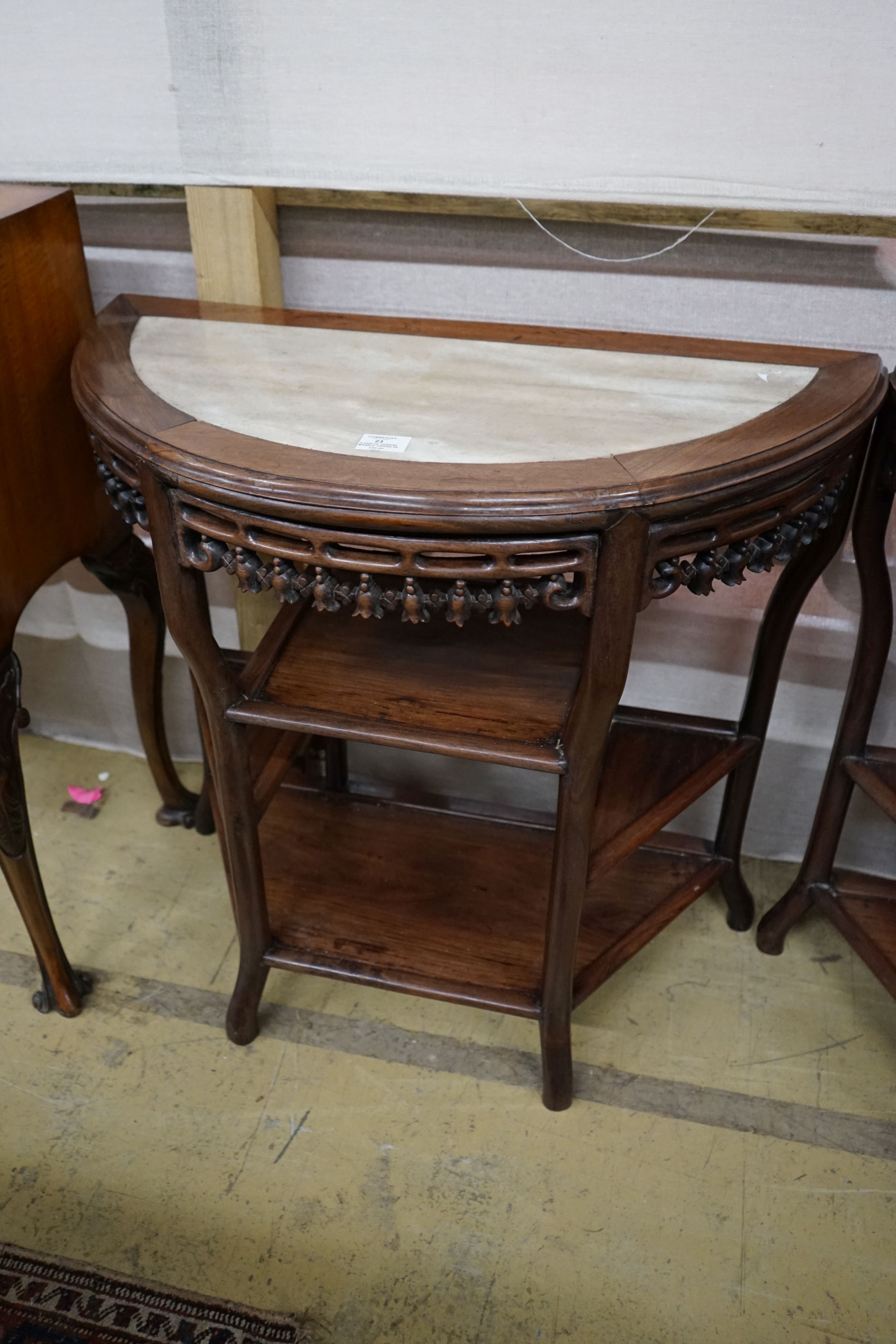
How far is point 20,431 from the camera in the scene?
1.27 meters

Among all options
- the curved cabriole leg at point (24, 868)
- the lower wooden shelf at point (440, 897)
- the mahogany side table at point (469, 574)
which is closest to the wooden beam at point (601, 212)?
the mahogany side table at point (469, 574)

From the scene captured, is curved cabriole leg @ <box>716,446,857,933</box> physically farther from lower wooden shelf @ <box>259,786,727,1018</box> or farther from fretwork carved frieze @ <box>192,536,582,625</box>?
fretwork carved frieze @ <box>192,536,582,625</box>

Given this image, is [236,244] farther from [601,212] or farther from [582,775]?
[582,775]

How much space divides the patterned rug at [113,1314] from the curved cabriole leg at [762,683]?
0.86 meters

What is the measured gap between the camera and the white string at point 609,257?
4.51 ft

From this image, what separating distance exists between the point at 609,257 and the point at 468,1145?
1186mm

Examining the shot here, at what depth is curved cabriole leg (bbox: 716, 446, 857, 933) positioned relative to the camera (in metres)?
1.31

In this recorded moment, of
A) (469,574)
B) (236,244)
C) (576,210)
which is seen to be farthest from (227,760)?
(576,210)

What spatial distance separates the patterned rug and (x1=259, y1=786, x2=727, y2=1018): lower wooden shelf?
0.39m

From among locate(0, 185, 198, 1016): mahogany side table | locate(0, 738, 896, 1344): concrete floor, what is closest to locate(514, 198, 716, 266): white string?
locate(0, 185, 198, 1016): mahogany side table

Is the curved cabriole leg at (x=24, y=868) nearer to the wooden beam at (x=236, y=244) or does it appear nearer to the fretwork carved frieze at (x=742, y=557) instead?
the wooden beam at (x=236, y=244)

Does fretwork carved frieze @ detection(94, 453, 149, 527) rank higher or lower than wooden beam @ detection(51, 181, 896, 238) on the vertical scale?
lower

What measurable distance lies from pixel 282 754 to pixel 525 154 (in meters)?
0.82

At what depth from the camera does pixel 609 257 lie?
4.66 ft
